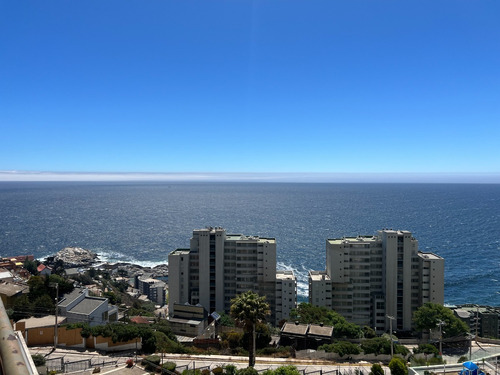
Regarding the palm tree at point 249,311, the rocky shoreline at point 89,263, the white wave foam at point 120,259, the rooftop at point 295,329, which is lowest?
the white wave foam at point 120,259

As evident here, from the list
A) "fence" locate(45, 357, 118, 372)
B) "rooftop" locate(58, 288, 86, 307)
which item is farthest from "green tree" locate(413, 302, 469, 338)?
"rooftop" locate(58, 288, 86, 307)

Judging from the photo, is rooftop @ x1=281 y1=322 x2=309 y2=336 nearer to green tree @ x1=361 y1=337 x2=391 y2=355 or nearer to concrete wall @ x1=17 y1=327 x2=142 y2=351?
green tree @ x1=361 y1=337 x2=391 y2=355

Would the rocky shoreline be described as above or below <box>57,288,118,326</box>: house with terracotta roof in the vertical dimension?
below

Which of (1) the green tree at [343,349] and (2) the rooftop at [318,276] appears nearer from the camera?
(1) the green tree at [343,349]

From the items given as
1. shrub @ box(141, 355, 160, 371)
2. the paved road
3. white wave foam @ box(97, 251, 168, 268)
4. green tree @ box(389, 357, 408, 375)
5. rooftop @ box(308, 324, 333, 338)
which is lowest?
white wave foam @ box(97, 251, 168, 268)

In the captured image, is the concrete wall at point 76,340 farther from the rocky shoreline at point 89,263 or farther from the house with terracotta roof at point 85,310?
the rocky shoreline at point 89,263

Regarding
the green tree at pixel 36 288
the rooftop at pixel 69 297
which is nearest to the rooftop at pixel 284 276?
the rooftop at pixel 69 297

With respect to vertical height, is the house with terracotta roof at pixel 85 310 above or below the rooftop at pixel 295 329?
above
